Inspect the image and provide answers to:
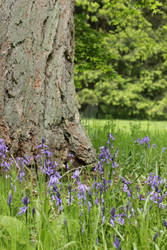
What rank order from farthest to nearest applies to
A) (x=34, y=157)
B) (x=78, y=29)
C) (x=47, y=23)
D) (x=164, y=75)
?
(x=164, y=75) < (x=78, y=29) < (x=47, y=23) < (x=34, y=157)

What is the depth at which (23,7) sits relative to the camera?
308cm

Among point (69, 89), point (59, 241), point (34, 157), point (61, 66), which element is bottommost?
point (59, 241)

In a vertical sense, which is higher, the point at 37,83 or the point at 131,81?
the point at 131,81

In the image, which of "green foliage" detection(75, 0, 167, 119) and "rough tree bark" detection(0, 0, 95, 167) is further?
"green foliage" detection(75, 0, 167, 119)

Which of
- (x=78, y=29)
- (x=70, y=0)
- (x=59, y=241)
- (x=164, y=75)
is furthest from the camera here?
(x=164, y=75)

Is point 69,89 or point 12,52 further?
point 69,89

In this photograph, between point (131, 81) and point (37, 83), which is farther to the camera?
point (131, 81)

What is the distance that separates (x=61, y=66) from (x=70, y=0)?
76cm

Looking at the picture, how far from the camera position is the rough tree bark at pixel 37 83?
9.62 feet

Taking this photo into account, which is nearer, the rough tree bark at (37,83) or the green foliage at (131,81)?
the rough tree bark at (37,83)

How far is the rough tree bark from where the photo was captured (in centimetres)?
293

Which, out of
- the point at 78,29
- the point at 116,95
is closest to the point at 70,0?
the point at 78,29

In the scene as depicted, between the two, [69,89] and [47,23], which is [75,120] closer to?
[69,89]

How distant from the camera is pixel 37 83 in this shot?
118 inches
